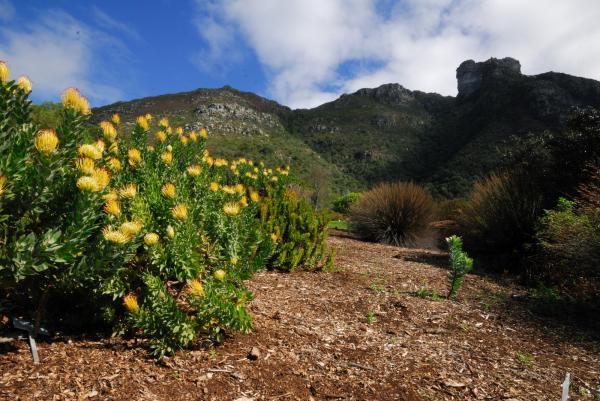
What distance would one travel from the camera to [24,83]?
1867mm

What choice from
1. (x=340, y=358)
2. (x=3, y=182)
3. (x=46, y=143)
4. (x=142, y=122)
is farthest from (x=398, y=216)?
(x=3, y=182)

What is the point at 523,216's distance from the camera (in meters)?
6.51

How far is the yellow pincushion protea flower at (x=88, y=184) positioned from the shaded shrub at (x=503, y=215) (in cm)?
681

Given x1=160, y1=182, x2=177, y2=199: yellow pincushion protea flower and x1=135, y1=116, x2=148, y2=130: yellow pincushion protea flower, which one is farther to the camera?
x1=135, y1=116, x2=148, y2=130: yellow pincushion protea flower

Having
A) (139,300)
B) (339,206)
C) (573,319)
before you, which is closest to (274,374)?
(139,300)

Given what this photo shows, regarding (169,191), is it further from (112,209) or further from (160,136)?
(160,136)

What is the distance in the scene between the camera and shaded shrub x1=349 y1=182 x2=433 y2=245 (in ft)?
31.0

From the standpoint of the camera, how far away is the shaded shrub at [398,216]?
372 inches

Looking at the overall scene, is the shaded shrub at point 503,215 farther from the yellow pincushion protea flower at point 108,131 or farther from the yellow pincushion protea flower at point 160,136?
the yellow pincushion protea flower at point 108,131

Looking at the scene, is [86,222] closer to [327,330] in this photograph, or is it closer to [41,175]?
[41,175]

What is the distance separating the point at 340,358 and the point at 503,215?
567cm

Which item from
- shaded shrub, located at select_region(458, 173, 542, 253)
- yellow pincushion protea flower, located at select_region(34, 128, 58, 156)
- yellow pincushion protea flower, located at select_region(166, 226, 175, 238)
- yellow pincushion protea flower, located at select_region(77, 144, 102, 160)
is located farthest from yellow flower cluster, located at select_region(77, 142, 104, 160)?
shaded shrub, located at select_region(458, 173, 542, 253)

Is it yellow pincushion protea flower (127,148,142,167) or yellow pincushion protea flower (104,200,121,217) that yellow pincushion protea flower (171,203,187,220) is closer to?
yellow pincushion protea flower (104,200,121,217)

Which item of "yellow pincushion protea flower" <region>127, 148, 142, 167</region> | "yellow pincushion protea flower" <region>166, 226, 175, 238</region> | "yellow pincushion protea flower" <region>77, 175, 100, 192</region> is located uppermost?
"yellow pincushion protea flower" <region>127, 148, 142, 167</region>
